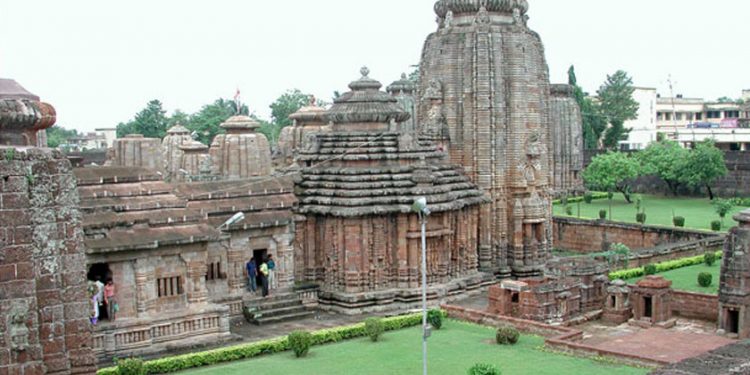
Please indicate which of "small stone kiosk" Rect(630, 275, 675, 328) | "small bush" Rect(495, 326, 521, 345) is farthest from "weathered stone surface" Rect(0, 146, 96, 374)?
"small stone kiosk" Rect(630, 275, 675, 328)

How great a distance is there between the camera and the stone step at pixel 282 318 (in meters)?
23.5

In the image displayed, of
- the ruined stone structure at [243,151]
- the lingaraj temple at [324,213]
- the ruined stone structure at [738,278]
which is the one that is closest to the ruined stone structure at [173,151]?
the lingaraj temple at [324,213]

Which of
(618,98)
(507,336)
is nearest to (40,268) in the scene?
(507,336)

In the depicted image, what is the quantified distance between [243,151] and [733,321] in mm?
19137

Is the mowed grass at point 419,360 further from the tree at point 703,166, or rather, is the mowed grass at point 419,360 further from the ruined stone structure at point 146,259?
the tree at point 703,166

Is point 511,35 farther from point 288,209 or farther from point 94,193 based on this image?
point 94,193

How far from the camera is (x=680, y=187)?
177 feet

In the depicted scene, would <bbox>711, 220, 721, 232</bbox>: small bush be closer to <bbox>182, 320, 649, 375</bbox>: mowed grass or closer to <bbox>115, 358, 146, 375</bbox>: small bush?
<bbox>182, 320, 649, 375</bbox>: mowed grass

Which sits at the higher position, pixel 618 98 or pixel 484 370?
pixel 618 98

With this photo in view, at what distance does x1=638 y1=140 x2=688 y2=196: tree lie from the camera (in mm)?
51656

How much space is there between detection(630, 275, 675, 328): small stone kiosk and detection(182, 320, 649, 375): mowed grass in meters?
3.26

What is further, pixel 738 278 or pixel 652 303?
pixel 652 303

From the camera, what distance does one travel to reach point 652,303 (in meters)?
22.5

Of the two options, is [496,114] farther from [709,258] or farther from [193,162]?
[193,162]
